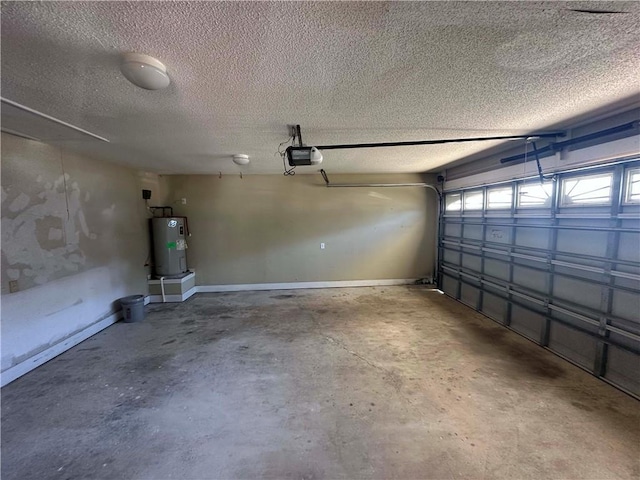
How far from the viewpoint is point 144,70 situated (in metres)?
1.44

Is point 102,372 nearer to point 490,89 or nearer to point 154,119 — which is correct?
point 154,119

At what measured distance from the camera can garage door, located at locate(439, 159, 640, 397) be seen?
2.26 meters

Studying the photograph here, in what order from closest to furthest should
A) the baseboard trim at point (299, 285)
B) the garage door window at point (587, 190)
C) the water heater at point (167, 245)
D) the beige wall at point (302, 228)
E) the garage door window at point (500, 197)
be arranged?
the garage door window at point (587, 190) < the garage door window at point (500, 197) < the water heater at point (167, 245) < the beige wall at point (302, 228) < the baseboard trim at point (299, 285)

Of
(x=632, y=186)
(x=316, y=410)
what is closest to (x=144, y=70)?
(x=316, y=410)

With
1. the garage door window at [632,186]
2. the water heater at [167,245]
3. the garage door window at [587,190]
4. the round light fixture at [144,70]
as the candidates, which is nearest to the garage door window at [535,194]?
the garage door window at [587,190]

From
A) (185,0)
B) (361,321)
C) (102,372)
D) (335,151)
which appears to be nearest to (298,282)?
(361,321)

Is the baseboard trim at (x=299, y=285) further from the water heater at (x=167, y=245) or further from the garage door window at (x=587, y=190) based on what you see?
the garage door window at (x=587, y=190)

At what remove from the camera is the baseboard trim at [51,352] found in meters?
2.47

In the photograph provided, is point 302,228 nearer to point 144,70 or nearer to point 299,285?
point 299,285

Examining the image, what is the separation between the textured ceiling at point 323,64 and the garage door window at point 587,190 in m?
0.68

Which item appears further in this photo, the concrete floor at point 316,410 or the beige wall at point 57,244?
the beige wall at point 57,244

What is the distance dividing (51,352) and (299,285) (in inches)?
148

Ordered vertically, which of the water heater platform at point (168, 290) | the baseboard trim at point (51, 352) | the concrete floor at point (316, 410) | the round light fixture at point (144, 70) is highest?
the round light fixture at point (144, 70)

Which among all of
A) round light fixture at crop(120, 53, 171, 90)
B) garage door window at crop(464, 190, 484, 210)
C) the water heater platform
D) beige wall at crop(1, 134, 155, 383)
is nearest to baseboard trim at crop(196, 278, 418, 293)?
the water heater platform
